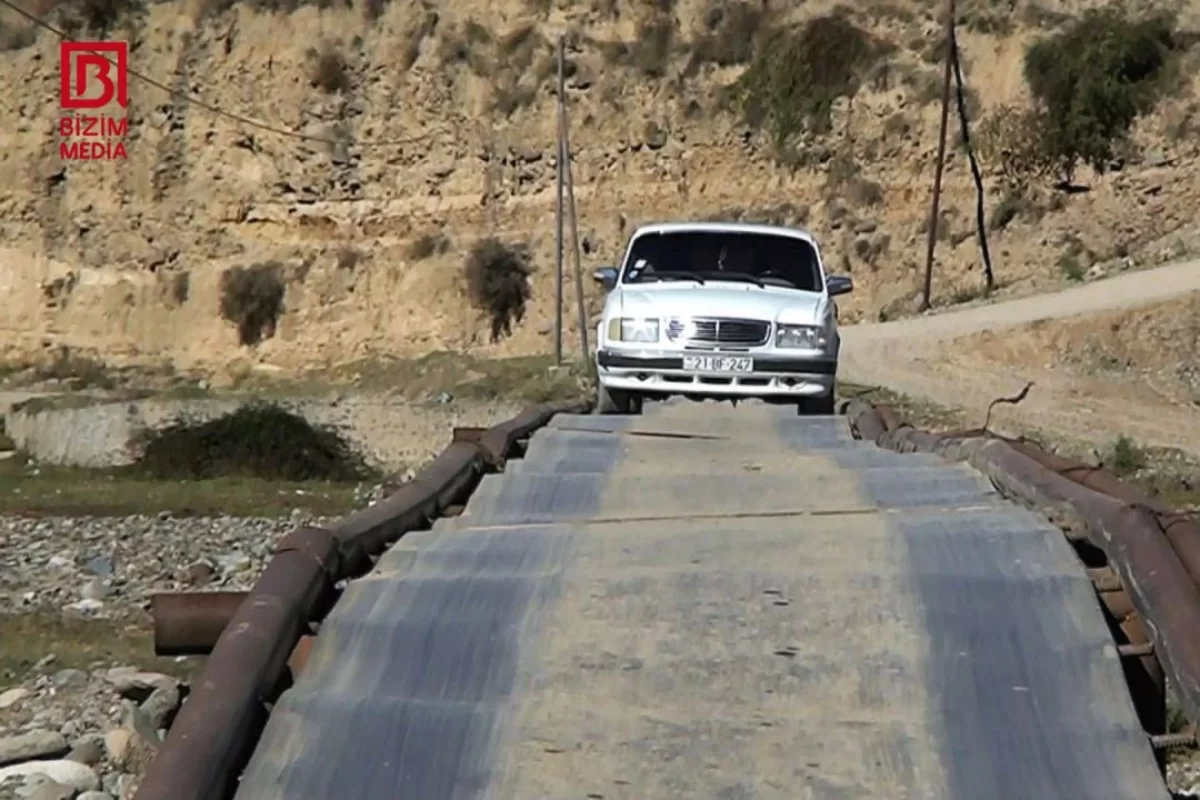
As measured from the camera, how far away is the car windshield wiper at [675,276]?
15195 mm

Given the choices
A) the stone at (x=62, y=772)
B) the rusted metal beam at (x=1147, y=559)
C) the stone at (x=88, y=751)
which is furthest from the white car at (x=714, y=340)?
the rusted metal beam at (x=1147, y=559)

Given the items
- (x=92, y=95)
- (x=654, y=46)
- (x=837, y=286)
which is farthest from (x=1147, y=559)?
(x=92, y=95)

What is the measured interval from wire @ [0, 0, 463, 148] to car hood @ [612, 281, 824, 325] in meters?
36.0

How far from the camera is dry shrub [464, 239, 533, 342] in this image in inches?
1791

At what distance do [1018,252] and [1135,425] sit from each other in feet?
52.5

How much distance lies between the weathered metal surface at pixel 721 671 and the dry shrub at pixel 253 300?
43.6m

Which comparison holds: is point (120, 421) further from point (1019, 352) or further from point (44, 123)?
point (44, 123)

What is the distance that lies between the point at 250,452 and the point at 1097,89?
81.7 feet

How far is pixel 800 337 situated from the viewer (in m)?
14.7

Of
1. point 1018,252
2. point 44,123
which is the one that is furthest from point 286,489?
point 44,123

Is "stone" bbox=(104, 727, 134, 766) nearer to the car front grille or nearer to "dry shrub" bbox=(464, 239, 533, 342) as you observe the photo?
the car front grille

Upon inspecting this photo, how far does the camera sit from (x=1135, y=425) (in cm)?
2656

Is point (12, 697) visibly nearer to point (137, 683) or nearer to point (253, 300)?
point (137, 683)

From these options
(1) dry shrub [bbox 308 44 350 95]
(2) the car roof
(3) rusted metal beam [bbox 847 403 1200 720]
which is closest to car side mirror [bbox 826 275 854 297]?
(2) the car roof
